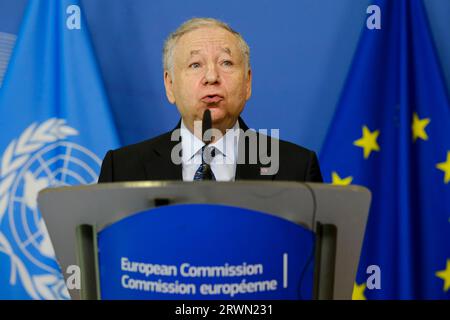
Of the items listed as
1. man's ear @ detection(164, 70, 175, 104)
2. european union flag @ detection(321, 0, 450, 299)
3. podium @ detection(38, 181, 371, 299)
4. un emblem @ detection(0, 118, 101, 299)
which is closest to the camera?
podium @ detection(38, 181, 371, 299)

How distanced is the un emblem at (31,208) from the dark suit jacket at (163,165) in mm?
623

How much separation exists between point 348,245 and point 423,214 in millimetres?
1717

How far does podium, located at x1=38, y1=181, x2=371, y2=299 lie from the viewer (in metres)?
0.74

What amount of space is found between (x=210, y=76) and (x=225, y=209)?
91 centimetres

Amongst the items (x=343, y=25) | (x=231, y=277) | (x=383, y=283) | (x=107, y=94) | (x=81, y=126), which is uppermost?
(x=343, y=25)

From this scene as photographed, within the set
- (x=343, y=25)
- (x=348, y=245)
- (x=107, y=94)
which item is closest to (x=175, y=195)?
(x=348, y=245)

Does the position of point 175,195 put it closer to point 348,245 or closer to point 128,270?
point 128,270

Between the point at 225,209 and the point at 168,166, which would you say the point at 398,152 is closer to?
the point at 168,166

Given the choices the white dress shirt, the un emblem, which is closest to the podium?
the white dress shirt

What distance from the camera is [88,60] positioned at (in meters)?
2.33

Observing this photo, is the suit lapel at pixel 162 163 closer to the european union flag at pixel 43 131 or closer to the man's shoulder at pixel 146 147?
the man's shoulder at pixel 146 147

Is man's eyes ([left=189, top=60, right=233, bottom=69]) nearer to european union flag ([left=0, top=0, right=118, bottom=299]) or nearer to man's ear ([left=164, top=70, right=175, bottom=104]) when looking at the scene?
man's ear ([left=164, top=70, right=175, bottom=104])

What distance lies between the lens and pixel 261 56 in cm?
255

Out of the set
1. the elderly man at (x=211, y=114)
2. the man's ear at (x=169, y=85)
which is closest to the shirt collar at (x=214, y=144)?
the elderly man at (x=211, y=114)
